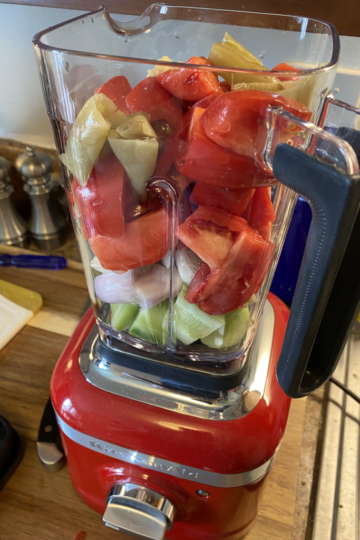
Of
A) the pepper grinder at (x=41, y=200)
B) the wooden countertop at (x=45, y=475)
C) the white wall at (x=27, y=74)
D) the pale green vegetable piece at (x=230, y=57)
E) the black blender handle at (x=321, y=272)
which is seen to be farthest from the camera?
the pepper grinder at (x=41, y=200)

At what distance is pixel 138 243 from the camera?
12.0 inches

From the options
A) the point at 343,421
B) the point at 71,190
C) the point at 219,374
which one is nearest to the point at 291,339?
the point at 219,374

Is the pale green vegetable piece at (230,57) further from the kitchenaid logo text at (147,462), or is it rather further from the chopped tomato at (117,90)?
the kitchenaid logo text at (147,462)

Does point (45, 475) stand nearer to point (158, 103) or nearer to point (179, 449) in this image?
point (179, 449)

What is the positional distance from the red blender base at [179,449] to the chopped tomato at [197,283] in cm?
12

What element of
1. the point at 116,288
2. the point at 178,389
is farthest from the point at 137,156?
the point at 178,389

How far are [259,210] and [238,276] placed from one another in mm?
54

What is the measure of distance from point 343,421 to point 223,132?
452 mm

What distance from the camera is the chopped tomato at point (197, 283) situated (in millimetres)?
303

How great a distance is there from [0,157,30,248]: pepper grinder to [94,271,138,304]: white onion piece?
0.45 metres

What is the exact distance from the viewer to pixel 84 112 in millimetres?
277

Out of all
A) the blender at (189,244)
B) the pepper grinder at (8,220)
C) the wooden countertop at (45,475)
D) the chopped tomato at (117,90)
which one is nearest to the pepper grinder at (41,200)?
the pepper grinder at (8,220)

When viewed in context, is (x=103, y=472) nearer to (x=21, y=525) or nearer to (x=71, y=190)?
(x=21, y=525)

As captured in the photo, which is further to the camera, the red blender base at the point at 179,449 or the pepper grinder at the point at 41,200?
the pepper grinder at the point at 41,200
